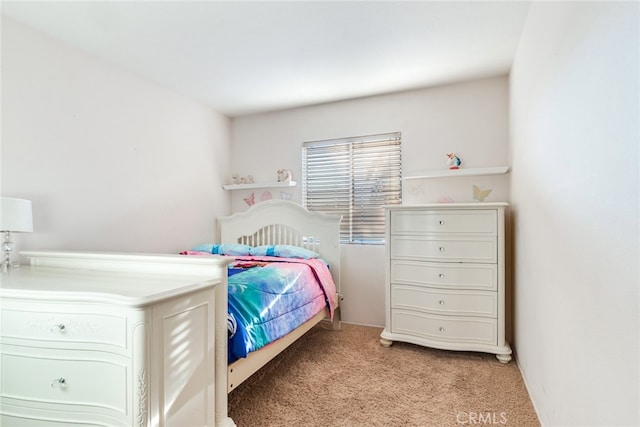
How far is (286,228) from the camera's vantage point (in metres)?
3.34

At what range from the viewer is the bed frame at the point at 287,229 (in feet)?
10.2

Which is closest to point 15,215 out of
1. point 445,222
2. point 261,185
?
point 261,185

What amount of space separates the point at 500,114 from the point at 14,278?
342cm

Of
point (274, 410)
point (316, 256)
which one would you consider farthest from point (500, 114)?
point (274, 410)

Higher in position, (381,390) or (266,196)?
(266,196)

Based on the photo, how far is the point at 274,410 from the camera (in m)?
1.74

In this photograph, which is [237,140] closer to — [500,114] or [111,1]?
[111,1]

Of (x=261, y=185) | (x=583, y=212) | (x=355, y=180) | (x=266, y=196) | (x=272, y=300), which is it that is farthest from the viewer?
(x=266, y=196)

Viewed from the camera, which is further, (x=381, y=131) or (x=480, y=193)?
(x=381, y=131)

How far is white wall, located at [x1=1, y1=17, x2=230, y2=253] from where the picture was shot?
1.96m

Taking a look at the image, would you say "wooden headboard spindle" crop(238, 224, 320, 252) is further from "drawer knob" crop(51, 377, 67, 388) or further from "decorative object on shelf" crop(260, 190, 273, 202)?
"drawer knob" crop(51, 377, 67, 388)

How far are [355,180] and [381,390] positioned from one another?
1.98 metres

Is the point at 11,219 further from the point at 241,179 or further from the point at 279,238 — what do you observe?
the point at 241,179

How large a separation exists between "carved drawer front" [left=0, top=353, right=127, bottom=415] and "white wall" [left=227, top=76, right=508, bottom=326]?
7.71 feet
